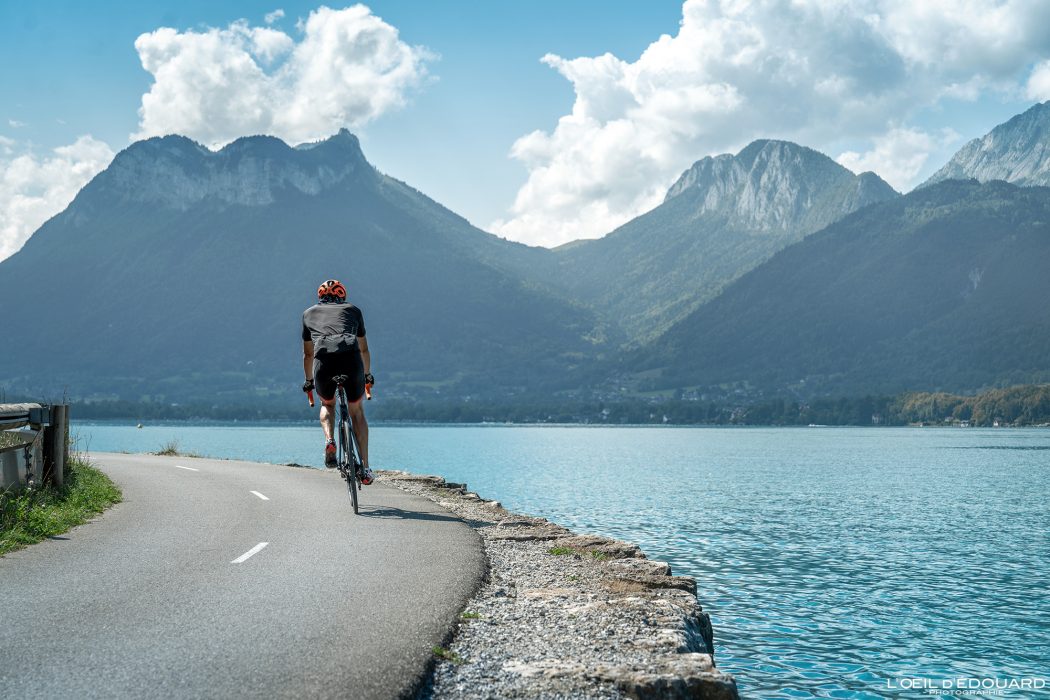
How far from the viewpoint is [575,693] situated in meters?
6.77

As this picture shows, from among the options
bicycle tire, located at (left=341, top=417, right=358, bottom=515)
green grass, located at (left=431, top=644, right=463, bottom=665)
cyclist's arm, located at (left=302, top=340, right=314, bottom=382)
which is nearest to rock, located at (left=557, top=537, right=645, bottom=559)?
bicycle tire, located at (left=341, top=417, right=358, bottom=515)

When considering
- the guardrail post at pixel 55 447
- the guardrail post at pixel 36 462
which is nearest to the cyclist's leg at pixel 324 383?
the guardrail post at pixel 36 462

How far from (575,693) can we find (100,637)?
3.77 meters

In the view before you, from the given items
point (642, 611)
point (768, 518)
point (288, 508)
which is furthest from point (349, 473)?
point (768, 518)

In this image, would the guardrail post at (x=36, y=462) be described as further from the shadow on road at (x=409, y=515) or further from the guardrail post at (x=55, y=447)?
the shadow on road at (x=409, y=515)

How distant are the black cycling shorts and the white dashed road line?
289cm

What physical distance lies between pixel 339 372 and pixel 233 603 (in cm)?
622

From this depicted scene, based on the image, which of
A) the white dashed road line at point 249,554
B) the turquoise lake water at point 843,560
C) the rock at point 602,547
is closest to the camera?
the white dashed road line at point 249,554

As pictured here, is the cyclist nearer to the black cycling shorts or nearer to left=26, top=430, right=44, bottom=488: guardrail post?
the black cycling shorts

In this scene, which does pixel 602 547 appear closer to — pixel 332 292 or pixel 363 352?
pixel 363 352

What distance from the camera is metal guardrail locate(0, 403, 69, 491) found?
A: 14562 millimetres

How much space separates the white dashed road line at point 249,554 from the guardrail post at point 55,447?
6151 mm

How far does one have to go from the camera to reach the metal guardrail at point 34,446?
14.6m

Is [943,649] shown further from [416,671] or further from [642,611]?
[416,671]
